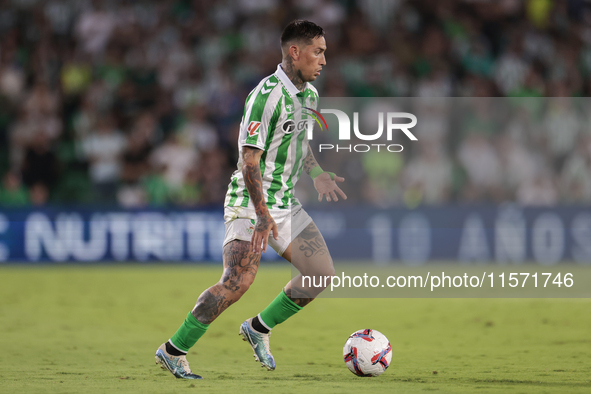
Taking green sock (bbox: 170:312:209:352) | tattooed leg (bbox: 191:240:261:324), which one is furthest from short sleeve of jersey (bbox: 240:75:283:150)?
green sock (bbox: 170:312:209:352)

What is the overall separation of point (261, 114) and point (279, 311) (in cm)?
154

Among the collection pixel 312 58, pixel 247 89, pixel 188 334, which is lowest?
pixel 188 334

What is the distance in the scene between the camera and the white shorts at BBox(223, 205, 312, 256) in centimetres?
552

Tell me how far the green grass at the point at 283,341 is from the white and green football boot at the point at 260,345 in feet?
0.29

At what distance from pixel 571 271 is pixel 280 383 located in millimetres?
8132

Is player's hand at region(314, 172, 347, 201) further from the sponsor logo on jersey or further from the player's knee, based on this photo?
the player's knee

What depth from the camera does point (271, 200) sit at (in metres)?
5.69

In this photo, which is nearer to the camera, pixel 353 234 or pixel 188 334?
pixel 188 334

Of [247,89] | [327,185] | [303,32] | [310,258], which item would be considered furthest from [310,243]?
[247,89]

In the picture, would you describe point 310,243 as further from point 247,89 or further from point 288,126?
point 247,89

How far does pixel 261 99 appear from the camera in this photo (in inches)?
212

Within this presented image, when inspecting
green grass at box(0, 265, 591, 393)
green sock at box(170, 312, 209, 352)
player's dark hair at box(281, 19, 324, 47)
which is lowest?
green grass at box(0, 265, 591, 393)

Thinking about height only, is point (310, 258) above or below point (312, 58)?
below

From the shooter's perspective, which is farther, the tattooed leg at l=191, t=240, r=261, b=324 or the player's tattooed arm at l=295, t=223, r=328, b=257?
the player's tattooed arm at l=295, t=223, r=328, b=257
